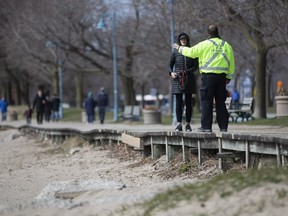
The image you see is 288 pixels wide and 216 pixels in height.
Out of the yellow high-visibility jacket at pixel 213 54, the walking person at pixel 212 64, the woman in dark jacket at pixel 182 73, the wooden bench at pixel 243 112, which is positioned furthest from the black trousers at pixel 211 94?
the wooden bench at pixel 243 112

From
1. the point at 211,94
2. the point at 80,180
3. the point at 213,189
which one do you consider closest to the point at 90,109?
the point at 80,180

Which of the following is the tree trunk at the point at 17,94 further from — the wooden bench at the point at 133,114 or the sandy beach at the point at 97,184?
the sandy beach at the point at 97,184

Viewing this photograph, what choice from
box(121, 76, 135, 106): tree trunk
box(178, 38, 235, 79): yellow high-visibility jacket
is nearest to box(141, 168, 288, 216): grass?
box(178, 38, 235, 79): yellow high-visibility jacket

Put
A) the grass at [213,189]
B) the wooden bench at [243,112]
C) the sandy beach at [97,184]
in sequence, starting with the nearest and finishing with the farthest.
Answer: the sandy beach at [97,184] → the grass at [213,189] → the wooden bench at [243,112]

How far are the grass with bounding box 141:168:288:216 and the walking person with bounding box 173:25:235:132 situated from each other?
13.7 ft

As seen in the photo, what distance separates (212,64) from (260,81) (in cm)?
1729

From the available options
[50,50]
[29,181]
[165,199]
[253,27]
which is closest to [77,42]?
[50,50]

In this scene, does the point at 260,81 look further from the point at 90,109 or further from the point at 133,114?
the point at 133,114

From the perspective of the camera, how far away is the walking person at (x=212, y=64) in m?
12.6

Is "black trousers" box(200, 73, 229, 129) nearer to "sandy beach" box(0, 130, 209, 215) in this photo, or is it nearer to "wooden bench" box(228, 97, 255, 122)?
"sandy beach" box(0, 130, 209, 215)

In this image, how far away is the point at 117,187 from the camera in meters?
11.6

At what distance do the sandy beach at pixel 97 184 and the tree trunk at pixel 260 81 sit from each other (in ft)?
30.8

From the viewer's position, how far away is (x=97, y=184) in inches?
480

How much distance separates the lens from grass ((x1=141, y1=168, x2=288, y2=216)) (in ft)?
26.6
